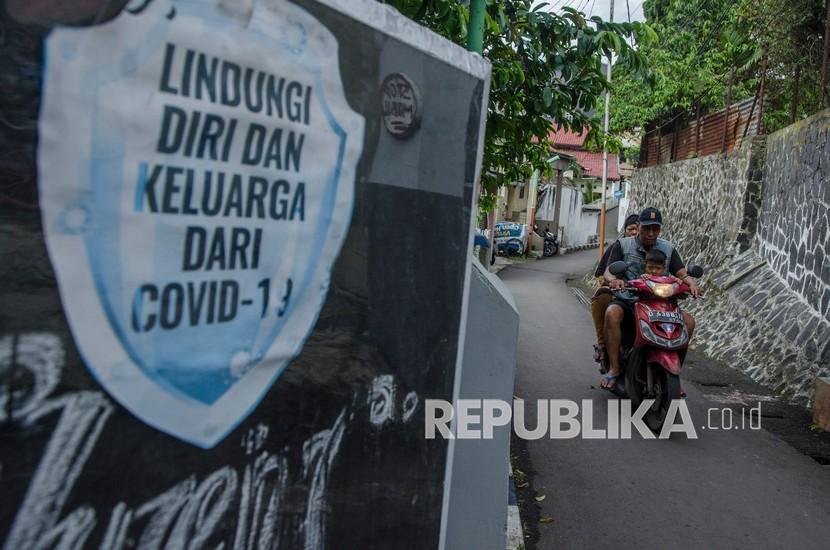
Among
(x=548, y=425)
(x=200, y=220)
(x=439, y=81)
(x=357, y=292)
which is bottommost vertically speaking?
(x=548, y=425)

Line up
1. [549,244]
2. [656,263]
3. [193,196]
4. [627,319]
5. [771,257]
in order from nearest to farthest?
[193,196], [656,263], [627,319], [771,257], [549,244]

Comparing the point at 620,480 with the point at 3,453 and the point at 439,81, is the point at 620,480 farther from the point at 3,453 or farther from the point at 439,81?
the point at 3,453

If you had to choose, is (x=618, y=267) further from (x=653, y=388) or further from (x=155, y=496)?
(x=155, y=496)

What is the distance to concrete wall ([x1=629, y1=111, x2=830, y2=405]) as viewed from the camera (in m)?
7.44

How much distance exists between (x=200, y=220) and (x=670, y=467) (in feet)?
13.6

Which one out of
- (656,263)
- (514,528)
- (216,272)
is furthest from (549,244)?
(216,272)

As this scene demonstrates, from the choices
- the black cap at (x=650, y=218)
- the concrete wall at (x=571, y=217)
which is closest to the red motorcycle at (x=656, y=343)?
the black cap at (x=650, y=218)

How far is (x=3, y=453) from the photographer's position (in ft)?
4.01

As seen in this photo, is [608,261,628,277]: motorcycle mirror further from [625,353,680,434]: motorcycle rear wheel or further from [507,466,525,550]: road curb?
[507,466,525,550]: road curb

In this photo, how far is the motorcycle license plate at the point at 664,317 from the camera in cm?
539

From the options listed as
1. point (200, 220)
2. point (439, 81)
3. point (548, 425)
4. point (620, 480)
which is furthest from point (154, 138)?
point (548, 425)

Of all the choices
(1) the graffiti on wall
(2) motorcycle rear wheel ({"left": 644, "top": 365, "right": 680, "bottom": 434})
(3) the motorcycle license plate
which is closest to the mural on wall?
(1) the graffiti on wall

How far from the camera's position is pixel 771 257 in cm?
1001

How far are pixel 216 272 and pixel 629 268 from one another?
5.03 meters
